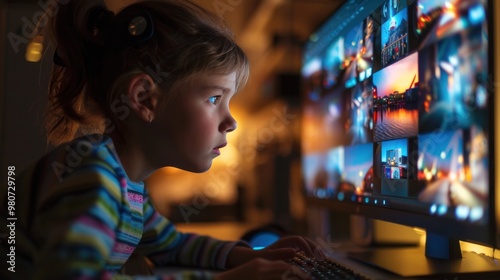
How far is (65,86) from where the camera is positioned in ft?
2.27

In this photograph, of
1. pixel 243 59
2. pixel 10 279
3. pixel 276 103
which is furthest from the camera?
pixel 276 103

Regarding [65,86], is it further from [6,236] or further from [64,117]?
[6,236]

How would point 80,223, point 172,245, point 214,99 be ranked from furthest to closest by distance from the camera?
point 172,245 → point 214,99 → point 80,223

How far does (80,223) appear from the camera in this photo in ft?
1.47

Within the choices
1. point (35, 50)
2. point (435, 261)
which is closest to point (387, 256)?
point (435, 261)

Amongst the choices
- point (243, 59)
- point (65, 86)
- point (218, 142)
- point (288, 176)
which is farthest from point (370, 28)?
point (288, 176)

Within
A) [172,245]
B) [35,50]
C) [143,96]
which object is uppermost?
[35,50]

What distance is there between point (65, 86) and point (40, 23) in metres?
0.21

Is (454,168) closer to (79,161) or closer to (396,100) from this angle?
(396,100)

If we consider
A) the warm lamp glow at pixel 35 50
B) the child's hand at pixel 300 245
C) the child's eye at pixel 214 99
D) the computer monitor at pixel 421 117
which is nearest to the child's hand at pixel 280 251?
the child's hand at pixel 300 245

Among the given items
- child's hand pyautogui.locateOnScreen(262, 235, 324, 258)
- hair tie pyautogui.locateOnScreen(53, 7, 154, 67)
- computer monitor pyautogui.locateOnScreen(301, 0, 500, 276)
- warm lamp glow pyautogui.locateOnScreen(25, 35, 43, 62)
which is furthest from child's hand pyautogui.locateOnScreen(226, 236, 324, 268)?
warm lamp glow pyautogui.locateOnScreen(25, 35, 43, 62)

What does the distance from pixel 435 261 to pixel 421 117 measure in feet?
0.71

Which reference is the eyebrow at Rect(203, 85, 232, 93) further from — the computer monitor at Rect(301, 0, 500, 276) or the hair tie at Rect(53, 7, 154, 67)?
the computer monitor at Rect(301, 0, 500, 276)

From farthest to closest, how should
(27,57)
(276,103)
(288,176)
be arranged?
(276,103), (288,176), (27,57)
